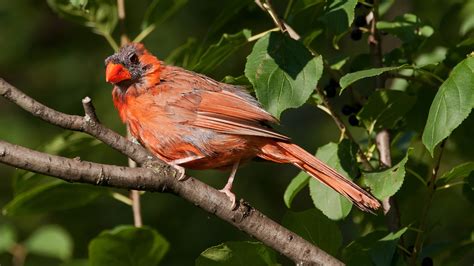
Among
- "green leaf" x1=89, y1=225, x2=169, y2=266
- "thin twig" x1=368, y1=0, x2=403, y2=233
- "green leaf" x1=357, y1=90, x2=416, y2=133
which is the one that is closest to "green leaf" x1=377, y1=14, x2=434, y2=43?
"thin twig" x1=368, y1=0, x2=403, y2=233

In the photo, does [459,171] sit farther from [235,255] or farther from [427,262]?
[235,255]

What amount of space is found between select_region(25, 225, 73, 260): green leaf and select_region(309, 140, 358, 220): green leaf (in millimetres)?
1619

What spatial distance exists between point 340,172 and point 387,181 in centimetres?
35

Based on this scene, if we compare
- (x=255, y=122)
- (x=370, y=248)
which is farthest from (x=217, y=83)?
(x=370, y=248)

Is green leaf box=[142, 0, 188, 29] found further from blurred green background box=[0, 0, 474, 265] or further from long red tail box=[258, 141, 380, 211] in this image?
blurred green background box=[0, 0, 474, 265]

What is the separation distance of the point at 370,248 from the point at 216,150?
43.9 inches

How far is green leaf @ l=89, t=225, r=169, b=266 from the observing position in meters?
4.41

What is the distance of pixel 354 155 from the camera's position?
426 cm

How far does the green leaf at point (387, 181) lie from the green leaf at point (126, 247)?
1.11m

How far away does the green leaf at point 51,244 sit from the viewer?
527 centimetres

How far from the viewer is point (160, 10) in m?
5.09

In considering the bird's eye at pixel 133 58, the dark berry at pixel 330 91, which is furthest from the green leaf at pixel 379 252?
the bird's eye at pixel 133 58

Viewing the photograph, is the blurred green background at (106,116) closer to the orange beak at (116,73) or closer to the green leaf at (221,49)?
the orange beak at (116,73)

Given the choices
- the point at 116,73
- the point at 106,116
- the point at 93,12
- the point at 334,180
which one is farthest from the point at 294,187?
the point at 106,116
